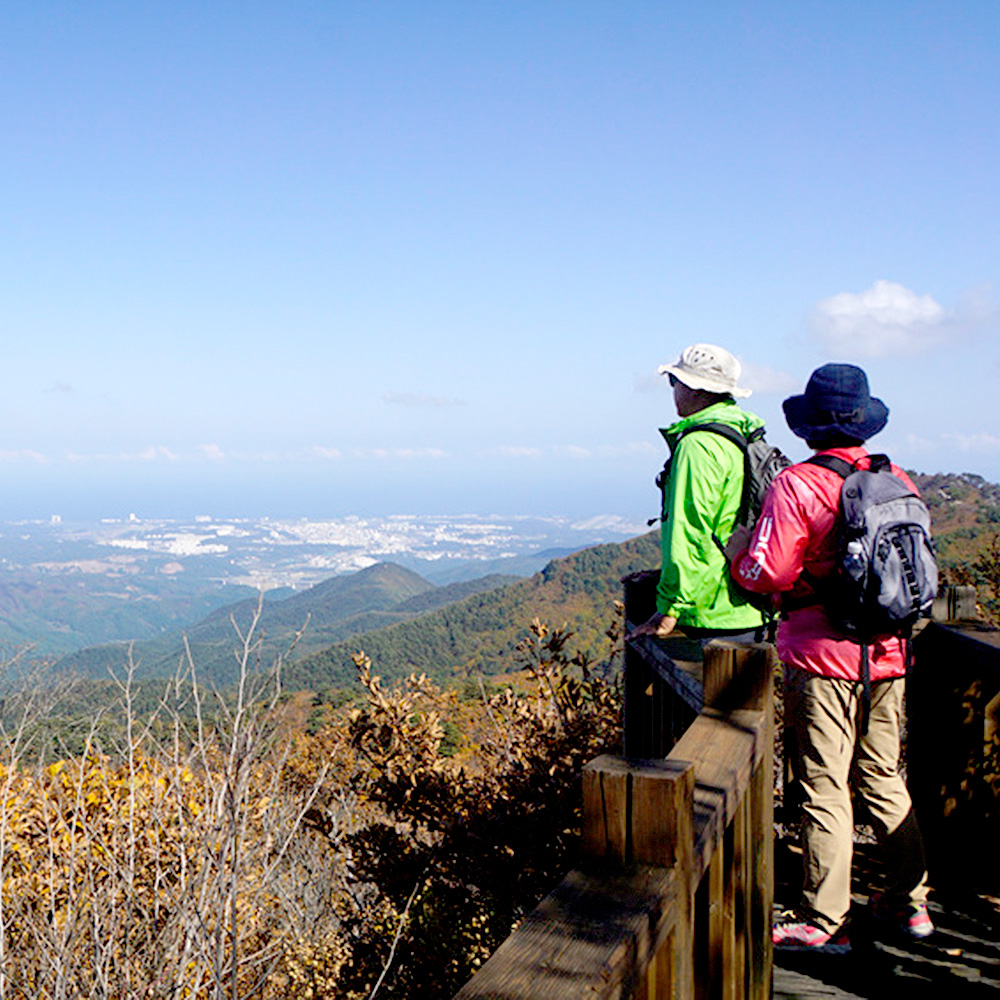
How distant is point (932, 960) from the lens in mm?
2695

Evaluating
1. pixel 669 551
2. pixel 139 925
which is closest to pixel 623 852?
pixel 669 551

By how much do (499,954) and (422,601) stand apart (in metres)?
141

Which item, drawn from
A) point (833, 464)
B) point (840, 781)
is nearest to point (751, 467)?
point (833, 464)

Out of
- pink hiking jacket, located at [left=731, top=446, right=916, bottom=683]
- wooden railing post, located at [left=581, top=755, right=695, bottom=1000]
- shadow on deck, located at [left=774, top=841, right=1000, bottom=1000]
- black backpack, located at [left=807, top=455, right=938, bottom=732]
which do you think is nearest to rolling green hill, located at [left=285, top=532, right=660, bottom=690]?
shadow on deck, located at [left=774, top=841, right=1000, bottom=1000]

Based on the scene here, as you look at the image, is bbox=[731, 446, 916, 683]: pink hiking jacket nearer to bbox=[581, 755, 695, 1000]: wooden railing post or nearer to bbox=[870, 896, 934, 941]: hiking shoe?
bbox=[870, 896, 934, 941]: hiking shoe

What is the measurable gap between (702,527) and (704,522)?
0.06 feet

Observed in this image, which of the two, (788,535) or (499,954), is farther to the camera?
(788,535)

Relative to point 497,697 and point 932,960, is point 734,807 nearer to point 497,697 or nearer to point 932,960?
point 932,960

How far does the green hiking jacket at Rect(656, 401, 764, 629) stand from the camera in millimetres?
2822

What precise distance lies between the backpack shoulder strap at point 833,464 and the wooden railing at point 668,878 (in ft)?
2.50

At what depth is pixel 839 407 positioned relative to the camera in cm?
252

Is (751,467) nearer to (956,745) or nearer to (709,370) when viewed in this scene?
(709,370)

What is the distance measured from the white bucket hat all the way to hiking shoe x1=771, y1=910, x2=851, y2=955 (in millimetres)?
1635

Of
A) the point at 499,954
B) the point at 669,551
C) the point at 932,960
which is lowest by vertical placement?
the point at 932,960
